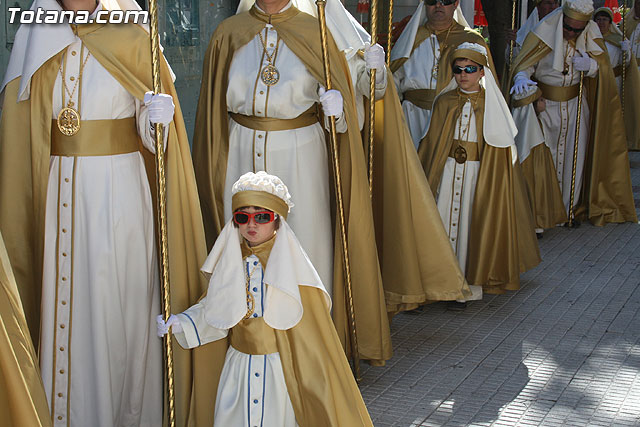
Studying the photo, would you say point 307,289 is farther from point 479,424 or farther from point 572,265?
point 572,265

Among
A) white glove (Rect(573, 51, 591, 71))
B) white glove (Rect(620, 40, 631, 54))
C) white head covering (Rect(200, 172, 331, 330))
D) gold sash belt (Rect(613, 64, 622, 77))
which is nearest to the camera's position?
white head covering (Rect(200, 172, 331, 330))

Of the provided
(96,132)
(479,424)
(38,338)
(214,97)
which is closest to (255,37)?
(214,97)

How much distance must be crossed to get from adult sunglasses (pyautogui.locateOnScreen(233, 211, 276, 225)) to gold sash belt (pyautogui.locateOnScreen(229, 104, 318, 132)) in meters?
1.24

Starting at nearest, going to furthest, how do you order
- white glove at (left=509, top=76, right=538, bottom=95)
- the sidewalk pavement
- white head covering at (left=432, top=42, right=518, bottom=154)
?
the sidewalk pavement → white head covering at (left=432, top=42, right=518, bottom=154) → white glove at (left=509, top=76, right=538, bottom=95)

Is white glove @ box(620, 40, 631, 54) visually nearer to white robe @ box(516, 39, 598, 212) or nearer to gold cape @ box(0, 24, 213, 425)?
white robe @ box(516, 39, 598, 212)

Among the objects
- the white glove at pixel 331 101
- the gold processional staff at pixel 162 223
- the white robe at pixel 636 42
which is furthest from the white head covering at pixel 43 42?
the white robe at pixel 636 42

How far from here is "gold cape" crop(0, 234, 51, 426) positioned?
277 centimetres

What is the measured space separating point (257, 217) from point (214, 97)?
1401 mm

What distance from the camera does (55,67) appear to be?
4.14 m

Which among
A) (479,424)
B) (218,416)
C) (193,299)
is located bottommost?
(479,424)

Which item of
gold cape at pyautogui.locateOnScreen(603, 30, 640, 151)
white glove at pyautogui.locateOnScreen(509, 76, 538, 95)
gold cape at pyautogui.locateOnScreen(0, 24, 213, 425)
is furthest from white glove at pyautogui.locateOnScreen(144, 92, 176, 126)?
gold cape at pyautogui.locateOnScreen(603, 30, 640, 151)

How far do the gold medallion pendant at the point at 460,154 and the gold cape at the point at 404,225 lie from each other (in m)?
0.94

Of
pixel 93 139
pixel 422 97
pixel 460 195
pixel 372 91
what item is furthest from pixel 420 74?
pixel 93 139

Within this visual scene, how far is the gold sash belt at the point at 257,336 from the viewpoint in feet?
12.6
